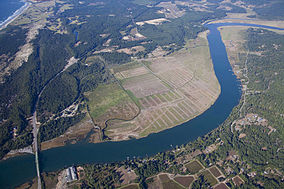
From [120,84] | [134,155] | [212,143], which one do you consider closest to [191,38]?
[120,84]

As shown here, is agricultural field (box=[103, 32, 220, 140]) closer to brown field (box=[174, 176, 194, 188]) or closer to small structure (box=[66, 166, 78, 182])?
small structure (box=[66, 166, 78, 182])

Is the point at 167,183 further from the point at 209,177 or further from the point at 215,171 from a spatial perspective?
the point at 215,171

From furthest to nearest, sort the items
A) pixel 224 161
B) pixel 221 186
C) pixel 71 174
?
1. pixel 224 161
2. pixel 71 174
3. pixel 221 186

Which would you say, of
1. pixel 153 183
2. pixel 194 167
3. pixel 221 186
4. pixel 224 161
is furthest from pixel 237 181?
pixel 153 183

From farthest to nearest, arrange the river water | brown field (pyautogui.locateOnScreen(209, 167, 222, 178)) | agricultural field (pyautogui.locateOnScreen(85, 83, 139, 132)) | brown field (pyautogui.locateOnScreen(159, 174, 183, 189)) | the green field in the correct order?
the green field → agricultural field (pyautogui.locateOnScreen(85, 83, 139, 132)) → the river water → brown field (pyautogui.locateOnScreen(209, 167, 222, 178)) → brown field (pyautogui.locateOnScreen(159, 174, 183, 189))

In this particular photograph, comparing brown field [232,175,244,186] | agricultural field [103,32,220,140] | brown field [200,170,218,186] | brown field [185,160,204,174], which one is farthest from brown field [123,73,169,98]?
brown field [232,175,244,186]

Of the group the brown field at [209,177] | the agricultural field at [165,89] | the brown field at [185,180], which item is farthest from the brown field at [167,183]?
the agricultural field at [165,89]

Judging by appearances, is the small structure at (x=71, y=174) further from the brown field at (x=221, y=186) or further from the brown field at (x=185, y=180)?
the brown field at (x=221, y=186)
